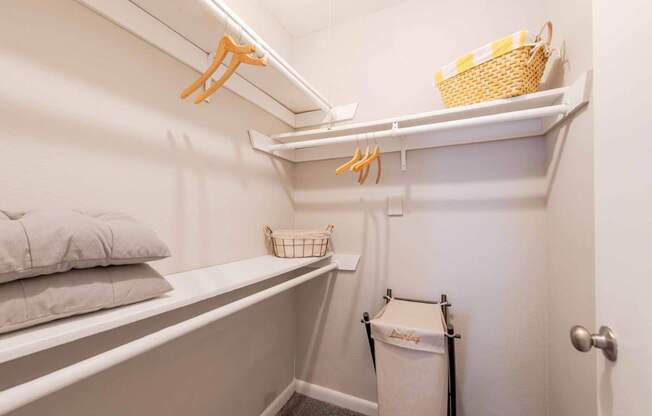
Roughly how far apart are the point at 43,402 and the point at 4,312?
1.34ft

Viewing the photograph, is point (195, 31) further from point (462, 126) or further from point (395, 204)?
point (395, 204)

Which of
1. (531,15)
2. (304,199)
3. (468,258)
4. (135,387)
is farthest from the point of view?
(304,199)

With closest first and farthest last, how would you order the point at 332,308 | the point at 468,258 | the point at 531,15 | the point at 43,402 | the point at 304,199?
1. the point at 43,402
2. the point at 531,15
3. the point at 468,258
4. the point at 332,308
5. the point at 304,199

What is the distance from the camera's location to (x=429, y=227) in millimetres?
1362

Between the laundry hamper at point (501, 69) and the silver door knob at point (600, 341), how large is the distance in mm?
853

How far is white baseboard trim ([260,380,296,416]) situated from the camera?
1412 millimetres

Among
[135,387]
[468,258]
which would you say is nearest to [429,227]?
[468,258]

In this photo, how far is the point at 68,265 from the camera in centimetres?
51

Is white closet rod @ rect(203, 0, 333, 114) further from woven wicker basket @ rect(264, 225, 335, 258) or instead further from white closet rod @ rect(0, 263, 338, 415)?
white closet rod @ rect(0, 263, 338, 415)

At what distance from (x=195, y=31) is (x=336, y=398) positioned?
196cm

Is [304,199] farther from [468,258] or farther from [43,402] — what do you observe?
[43,402]

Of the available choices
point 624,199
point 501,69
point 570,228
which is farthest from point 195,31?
point 570,228

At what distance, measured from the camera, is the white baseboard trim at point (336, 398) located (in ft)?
4.79

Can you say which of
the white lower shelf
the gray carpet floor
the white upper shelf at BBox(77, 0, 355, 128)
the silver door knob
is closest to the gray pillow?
the white lower shelf
